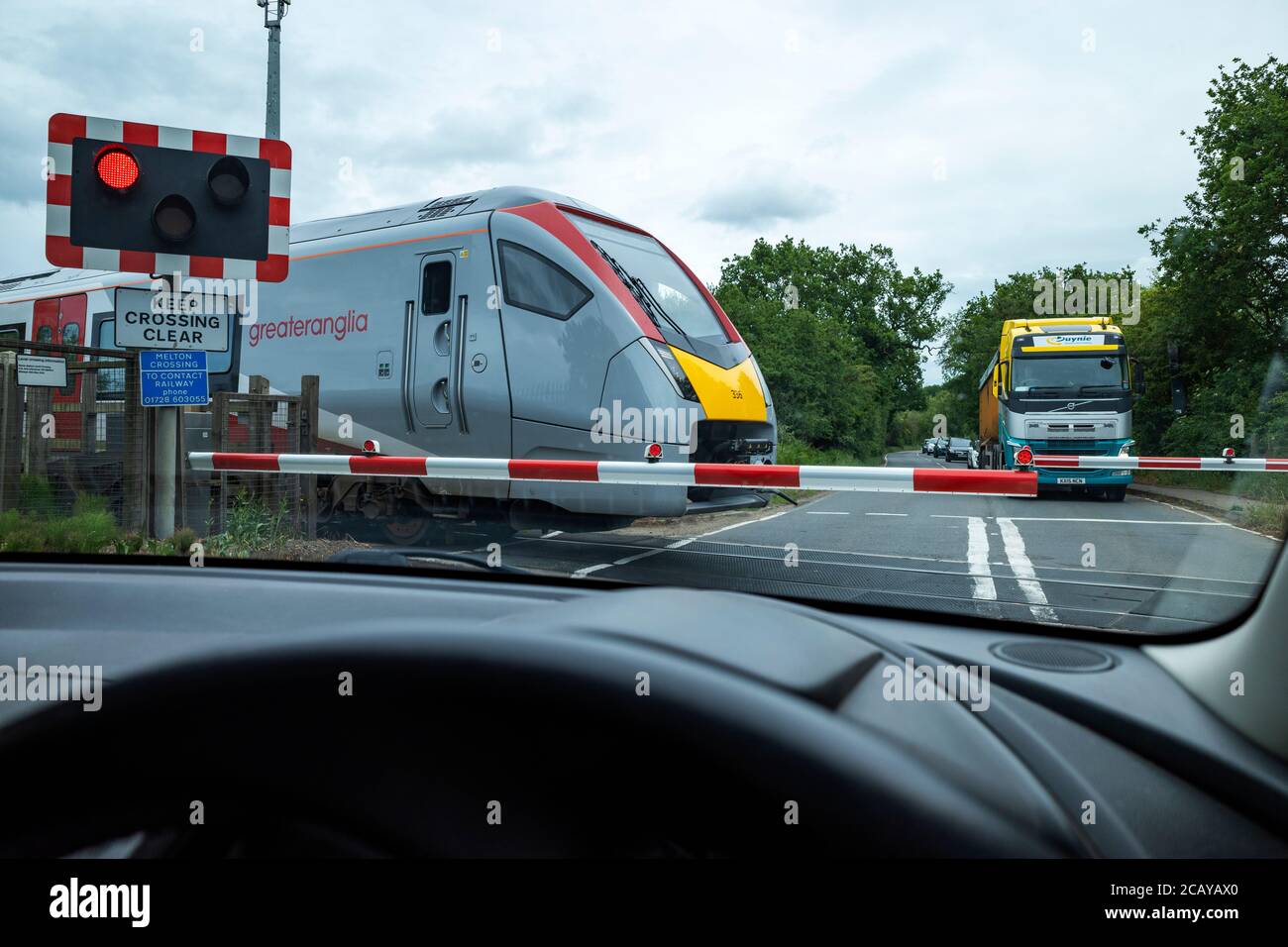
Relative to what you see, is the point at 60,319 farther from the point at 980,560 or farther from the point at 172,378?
the point at 980,560

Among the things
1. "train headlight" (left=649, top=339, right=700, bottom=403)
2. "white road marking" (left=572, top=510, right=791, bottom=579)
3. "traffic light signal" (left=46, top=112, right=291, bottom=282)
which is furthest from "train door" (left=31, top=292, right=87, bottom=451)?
"white road marking" (left=572, top=510, right=791, bottom=579)

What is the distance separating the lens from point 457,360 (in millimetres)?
7918

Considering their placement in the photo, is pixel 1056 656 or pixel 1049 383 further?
pixel 1049 383

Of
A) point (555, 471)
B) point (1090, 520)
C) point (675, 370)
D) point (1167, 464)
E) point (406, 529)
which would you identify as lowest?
point (406, 529)

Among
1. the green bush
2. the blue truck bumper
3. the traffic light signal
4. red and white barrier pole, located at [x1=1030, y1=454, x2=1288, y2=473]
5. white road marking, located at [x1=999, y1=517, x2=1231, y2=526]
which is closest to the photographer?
red and white barrier pole, located at [x1=1030, y1=454, x2=1288, y2=473]

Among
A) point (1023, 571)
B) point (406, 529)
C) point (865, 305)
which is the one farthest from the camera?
point (865, 305)

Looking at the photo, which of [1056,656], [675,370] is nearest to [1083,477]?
[675,370]

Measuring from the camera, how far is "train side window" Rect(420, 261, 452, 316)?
7984mm

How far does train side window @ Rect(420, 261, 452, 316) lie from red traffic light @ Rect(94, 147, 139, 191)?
368cm

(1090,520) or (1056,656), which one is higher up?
(1090,520)

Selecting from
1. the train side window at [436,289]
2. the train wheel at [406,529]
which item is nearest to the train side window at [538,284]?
the train side window at [436,289]

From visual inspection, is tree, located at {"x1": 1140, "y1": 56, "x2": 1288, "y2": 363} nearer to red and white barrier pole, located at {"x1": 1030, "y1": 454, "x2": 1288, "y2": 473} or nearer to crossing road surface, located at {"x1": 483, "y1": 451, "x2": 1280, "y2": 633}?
red and white barrier pole, located at {"x1": 1030, "y1": 454, "x2": 1288, "y2": 473}

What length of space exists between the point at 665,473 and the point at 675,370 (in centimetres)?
289
